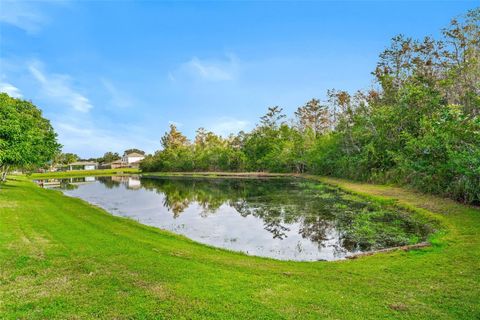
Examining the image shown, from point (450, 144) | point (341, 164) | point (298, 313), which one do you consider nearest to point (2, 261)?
point (298, 313)

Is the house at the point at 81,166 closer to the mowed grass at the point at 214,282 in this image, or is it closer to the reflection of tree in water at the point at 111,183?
the reflection of tree in water at the point at 111,183

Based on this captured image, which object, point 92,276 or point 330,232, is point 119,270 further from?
point 330,232

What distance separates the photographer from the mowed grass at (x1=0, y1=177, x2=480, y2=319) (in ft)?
17.9

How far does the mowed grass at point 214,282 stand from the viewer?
5.46 meters

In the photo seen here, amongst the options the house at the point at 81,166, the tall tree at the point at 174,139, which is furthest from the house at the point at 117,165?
the tall tree at the point at 174,139

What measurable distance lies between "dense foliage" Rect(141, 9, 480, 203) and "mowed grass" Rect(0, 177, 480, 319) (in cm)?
→ 667

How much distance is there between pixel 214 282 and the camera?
22.2 ft

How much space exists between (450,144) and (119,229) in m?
18.0

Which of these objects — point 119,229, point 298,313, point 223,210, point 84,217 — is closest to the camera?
point 298,313

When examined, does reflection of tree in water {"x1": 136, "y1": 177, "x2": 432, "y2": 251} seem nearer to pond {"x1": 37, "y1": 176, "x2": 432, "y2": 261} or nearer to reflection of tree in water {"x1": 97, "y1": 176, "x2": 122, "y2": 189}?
pond {"x1": 37, "y1": 176, "x2": 432, "y2": 261}

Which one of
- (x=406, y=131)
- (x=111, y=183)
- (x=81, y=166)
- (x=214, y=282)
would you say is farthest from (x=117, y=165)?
(x=214, y=282)

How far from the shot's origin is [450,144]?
17.1m

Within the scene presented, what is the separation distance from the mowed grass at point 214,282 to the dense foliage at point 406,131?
6668 millimetres

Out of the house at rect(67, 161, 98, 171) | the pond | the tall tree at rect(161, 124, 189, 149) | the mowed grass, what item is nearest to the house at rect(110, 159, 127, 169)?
the house at rect(67, 161, 98, 171)
